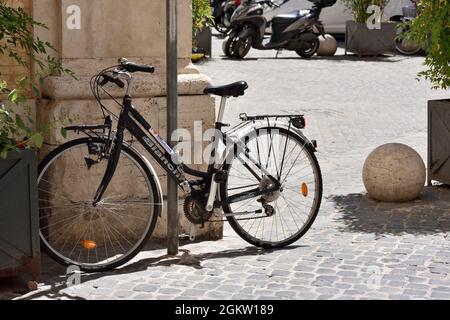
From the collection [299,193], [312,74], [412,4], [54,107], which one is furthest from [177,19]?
[412,4]

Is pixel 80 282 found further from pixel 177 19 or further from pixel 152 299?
pixel 177 19

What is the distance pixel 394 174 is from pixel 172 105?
240cm

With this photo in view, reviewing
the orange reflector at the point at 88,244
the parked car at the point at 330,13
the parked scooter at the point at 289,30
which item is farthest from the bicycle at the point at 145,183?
the parked car at the point at 330,13

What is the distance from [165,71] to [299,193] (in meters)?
1.23

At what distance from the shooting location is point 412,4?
22.0 metres

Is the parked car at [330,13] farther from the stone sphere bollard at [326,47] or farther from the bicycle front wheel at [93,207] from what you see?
the bicycle front wheel at [93,207]

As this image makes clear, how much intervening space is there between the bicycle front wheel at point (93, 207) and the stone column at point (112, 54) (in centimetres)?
20

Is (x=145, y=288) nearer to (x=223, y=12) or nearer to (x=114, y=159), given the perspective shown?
(x=114, y=159)

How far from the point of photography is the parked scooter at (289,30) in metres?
20.2

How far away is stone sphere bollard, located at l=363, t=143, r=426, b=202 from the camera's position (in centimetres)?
838

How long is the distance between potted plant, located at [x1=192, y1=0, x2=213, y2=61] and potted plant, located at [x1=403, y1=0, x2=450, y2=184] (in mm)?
7416

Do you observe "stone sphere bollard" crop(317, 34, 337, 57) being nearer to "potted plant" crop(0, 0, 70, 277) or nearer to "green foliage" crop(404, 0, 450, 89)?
"green foliage" crop(404, 0, 450, 89)

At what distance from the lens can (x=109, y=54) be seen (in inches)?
273

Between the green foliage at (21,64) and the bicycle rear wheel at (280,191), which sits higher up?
the green foliage at (21,64)
